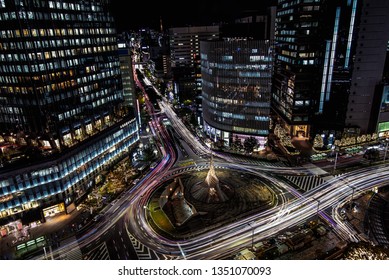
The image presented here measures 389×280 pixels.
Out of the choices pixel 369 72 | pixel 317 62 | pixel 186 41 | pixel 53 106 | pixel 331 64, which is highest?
pixel 186 41

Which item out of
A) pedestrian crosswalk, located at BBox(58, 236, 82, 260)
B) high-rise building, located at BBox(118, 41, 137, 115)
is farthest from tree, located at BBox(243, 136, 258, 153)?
pedestrian crosswalk, located at BBox(58, 236, 82, 260)

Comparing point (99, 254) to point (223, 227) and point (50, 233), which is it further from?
point (223, 227)

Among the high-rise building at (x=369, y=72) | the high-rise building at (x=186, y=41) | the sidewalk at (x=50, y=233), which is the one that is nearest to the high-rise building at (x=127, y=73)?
the sidewalk at (x=50, y=233)

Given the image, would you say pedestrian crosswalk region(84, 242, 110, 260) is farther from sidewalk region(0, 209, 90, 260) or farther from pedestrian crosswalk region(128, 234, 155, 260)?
sidewalk region(0, 209, 90, 260)

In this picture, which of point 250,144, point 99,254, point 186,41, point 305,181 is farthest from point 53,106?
point 186,41

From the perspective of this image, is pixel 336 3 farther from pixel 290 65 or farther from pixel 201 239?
pixel 201 239

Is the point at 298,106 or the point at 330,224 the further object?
the point at 298,106

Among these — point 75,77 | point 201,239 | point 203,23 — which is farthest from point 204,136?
point 203,23
